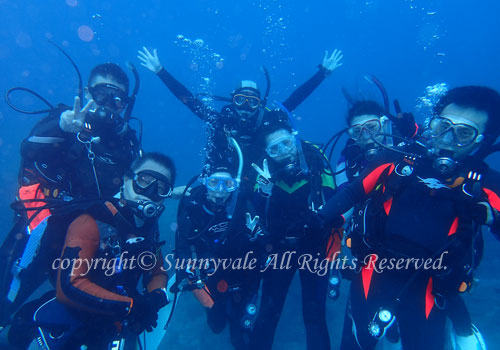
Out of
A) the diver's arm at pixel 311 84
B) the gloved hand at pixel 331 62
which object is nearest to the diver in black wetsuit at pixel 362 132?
the diver's arm at pixel 311 84

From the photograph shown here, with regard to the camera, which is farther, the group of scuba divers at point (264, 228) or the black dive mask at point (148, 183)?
the black dive mask at point (148, 183)

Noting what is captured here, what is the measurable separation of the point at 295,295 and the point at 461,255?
673 cm

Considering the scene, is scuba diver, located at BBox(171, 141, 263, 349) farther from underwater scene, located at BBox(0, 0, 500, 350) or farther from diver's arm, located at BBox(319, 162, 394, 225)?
diver's arm, located at BBox(319, 162, 394, 225)

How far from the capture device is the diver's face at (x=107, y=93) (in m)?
4.29

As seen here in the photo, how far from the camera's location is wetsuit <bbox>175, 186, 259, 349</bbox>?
15.3 ft

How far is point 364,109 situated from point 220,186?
9.69 ft

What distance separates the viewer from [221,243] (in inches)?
185

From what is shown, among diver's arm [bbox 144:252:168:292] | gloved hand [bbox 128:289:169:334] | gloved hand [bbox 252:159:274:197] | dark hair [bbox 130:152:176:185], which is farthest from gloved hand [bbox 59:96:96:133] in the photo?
gloved hand [bbox 252:159:274:197]

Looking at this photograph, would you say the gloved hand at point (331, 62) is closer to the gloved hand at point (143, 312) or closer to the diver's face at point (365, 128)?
the diver's face at point (365, 128)

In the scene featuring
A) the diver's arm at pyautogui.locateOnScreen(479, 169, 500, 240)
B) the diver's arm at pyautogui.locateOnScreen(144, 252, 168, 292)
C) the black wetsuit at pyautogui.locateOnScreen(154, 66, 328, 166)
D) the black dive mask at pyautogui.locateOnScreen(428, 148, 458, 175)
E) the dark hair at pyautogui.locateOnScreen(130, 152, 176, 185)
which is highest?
the black wetsuit at pyautogui.locateOnScreen(154, 66, 328, 166)

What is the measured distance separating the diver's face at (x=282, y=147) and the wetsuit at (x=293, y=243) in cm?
22

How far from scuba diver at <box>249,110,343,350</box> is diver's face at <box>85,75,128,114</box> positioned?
2.62 metres

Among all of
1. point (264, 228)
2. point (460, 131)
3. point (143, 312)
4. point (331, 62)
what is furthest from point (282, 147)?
point (331, 62)

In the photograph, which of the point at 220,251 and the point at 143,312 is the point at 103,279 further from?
the point at 220,251
